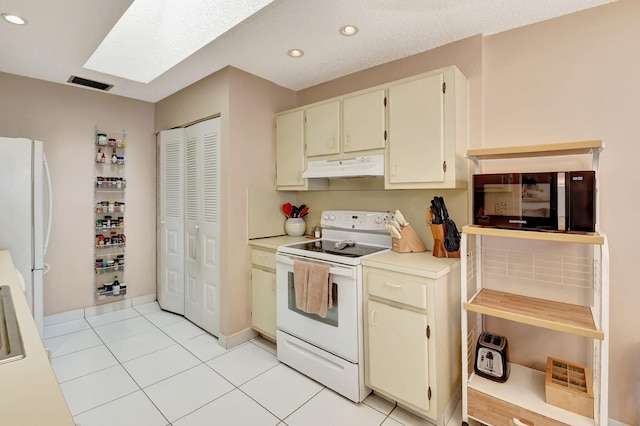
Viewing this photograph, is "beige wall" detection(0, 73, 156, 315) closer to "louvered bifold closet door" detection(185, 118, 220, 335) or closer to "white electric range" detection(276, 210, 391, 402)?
"louvered bifold closet door" detection(185, 118, 220, 335)

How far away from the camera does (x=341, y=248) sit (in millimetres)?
2436

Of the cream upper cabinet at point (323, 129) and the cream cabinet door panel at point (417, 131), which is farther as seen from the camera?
the cream upper cabinet at point (323, 129)

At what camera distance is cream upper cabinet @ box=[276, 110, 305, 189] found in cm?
283

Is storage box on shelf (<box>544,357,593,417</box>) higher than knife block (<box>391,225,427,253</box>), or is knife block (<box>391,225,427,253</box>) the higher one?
knife block (<box>391,225,427,253</box>)

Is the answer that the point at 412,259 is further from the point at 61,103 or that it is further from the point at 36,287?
the point at 61,103

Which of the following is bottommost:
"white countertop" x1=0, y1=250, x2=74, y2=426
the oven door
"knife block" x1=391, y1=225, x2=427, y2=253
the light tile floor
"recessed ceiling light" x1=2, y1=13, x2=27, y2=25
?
the light tile floor

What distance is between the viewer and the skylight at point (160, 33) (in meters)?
1.89

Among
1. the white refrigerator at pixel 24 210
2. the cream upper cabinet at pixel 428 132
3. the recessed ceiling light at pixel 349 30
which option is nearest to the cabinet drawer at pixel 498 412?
the cream upper cabinet at pixel 428 132

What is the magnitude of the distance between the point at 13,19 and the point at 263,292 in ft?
8.07

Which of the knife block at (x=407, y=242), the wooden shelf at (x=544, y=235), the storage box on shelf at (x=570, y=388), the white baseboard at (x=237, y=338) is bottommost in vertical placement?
the white baseboard at (x=237, y=338)

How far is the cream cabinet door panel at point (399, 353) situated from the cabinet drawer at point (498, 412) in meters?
0.27

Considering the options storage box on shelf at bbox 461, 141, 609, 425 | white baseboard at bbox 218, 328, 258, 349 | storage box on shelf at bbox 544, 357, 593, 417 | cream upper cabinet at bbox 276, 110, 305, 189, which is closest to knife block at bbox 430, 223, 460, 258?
storage box on shelf at bbox 461, 141, 609, 425

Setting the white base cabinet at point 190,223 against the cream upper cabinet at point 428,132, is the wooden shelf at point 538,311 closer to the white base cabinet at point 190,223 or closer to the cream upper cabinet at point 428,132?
the cream upper cabinet at point 428,132

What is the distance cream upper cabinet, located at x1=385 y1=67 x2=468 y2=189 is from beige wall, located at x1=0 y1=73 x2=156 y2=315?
2.91 m
